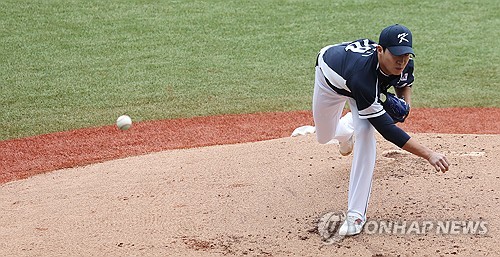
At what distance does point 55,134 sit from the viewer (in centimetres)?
932

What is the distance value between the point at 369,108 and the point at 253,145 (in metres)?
2.65

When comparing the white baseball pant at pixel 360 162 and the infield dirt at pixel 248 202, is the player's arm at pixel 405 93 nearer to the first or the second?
the white baseball pant at pixel 360 162

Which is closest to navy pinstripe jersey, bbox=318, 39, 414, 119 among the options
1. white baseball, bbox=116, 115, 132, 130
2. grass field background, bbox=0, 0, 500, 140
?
white baseball, bbox=116, 115, 132, 130

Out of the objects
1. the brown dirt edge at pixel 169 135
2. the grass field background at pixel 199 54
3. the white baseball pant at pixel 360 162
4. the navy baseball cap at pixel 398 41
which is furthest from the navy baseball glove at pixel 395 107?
the grass field background at pixel 199 54

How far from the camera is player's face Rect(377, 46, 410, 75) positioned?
16.8ft

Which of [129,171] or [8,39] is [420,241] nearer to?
[129,171]

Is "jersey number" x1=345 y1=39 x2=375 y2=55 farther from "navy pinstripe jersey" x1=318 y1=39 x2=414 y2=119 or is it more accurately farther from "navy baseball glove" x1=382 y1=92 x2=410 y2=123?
"navy baseball glove" x1=382 y1=92 x2=410 y2=123

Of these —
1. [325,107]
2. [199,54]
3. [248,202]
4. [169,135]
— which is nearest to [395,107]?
[325,107]

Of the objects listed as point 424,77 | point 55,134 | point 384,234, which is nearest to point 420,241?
point 384,234

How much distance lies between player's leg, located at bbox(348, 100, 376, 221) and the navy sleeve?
248 mm

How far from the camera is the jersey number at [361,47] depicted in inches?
218

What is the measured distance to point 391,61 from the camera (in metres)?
5.14

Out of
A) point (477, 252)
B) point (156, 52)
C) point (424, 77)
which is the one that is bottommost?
point (477, 252)

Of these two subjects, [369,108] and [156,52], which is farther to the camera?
[156,52]
